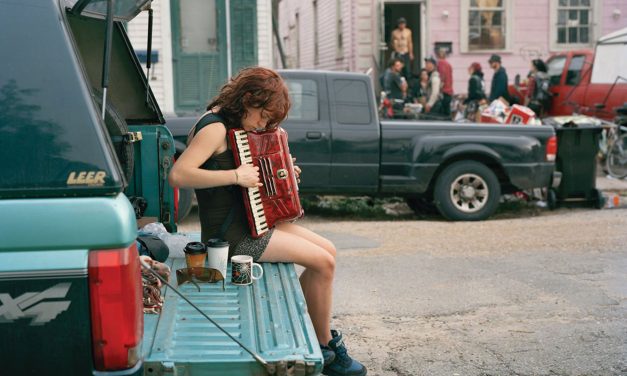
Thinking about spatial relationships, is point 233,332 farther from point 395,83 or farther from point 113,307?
point 395,83

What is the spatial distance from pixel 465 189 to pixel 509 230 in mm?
857

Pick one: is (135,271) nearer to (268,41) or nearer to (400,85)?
(268,41)

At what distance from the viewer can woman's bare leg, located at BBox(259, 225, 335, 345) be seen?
3.99m

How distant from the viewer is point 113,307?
2.24 metres

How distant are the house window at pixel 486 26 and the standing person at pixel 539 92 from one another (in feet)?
9.18

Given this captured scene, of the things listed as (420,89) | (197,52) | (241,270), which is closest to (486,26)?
(420,89)

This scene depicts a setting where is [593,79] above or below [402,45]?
below

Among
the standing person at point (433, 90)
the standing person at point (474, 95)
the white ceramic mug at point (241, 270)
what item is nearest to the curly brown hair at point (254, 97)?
the white ceramic mug at point (241, 270)

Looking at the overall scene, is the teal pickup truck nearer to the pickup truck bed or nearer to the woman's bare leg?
the pickup truck bed

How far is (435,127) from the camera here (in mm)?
9703

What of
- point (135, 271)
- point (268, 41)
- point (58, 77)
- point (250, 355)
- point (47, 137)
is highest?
point (268, 41)

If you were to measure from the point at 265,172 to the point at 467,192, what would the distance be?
6.17m

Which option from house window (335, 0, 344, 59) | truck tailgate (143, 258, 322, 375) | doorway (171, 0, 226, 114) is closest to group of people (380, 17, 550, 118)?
doorway (171, 0, 226, 114)

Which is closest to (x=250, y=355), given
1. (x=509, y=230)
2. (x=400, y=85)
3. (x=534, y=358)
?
(x=534, y=358)
